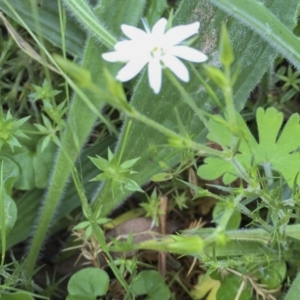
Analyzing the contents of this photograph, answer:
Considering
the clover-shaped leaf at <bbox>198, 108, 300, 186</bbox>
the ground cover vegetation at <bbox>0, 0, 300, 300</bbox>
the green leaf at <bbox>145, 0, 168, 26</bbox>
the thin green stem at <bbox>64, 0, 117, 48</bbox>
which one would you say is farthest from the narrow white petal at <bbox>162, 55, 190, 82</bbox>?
the green leaf at <bbox>145, 0, 168, 26</bbox>

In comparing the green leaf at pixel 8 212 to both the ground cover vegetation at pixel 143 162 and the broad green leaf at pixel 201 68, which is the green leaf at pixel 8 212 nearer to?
the ground cover vegetation at pixel 143 162

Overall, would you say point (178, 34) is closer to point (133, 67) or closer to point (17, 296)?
point (133, 67)

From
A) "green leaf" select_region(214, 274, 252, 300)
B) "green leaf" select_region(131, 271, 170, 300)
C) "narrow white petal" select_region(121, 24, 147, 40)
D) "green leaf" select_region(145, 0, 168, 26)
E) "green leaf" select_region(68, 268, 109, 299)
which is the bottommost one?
"green leaf" select_region(68, 268, 109, 299)

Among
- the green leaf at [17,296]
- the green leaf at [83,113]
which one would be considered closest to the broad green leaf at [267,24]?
the green leaf at [83,113]

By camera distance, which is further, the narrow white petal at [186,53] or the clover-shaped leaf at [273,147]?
the clover-shaped leaf at [273,147]

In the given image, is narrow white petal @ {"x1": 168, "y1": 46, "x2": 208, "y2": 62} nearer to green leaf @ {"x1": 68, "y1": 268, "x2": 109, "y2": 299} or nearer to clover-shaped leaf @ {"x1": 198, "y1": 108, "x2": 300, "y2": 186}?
clover-shaped leaf @ {"x1": 198, "y1": 108, "x2": 300, "y2": 186}

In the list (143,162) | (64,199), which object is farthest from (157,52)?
(64,199)

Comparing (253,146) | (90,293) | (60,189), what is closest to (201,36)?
(253,146)
